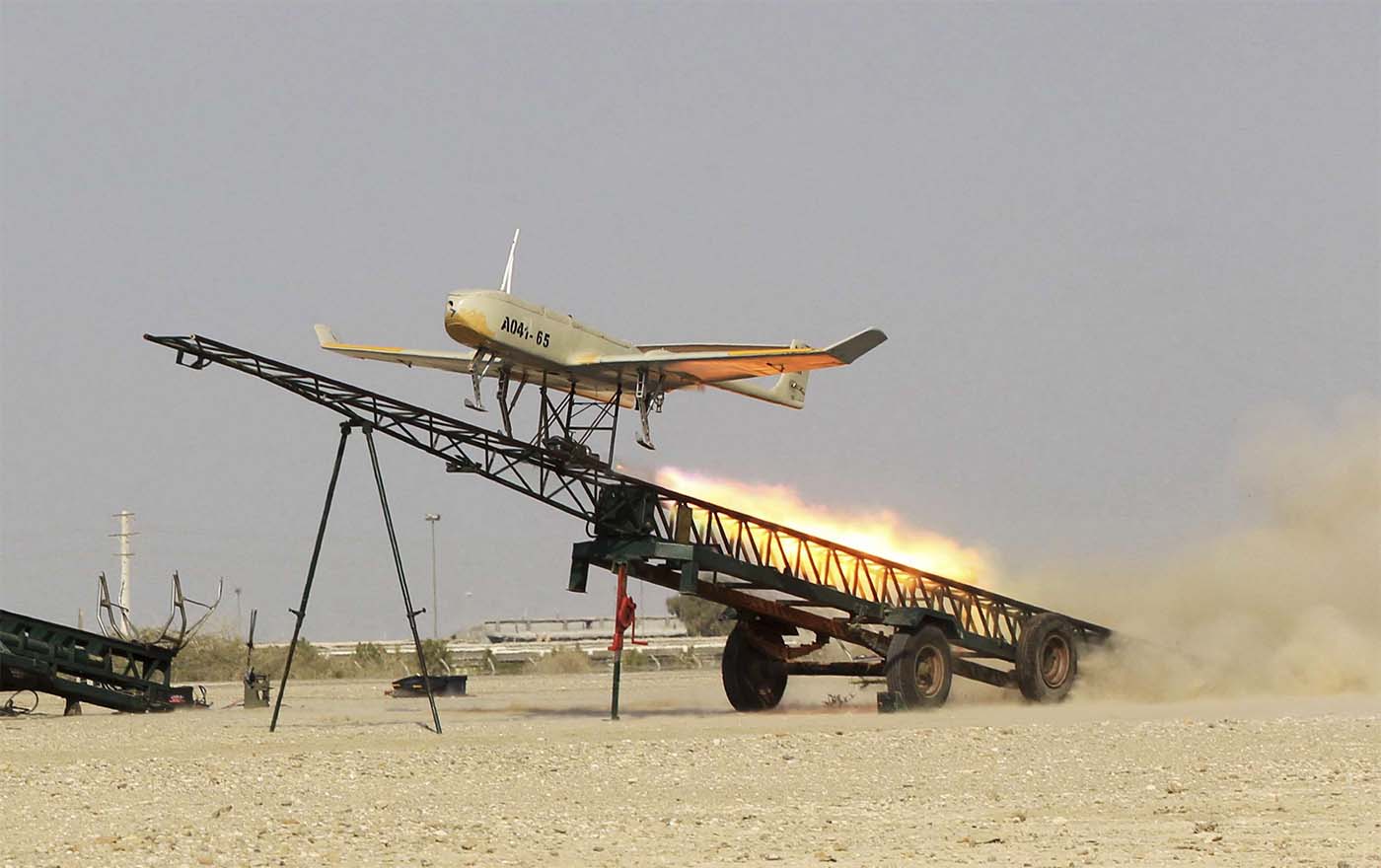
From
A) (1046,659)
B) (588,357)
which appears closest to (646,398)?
(588,357)

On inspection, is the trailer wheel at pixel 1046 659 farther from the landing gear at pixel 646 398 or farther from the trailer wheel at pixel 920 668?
the landing gear at pixel 646 398

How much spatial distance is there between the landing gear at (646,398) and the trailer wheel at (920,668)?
252 inches

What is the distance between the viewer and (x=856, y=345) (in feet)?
103

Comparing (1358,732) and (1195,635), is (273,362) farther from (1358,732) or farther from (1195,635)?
(1195,635)

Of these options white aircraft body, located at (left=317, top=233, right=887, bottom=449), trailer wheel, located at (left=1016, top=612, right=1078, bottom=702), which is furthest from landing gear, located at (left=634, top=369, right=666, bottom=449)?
trailer wheel, located at (left=1016, top=612, right=1078, bottom=702)

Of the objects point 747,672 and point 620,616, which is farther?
point 747,672

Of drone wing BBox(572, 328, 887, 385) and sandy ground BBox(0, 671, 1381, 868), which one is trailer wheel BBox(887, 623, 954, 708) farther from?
drone wing BBox(572, 328, 887, 385)

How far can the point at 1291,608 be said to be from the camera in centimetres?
4197

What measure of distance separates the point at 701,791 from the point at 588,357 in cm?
1366

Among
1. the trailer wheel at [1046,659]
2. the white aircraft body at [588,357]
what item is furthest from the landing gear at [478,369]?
the trailer wheel at [1046,659]

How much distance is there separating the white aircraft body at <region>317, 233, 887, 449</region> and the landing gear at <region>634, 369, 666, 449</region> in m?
0.02

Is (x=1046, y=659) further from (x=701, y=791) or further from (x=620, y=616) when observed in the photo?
(x=701, y=791)

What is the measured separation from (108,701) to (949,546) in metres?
17.8

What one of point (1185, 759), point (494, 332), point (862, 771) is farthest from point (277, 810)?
point (494, 332)
